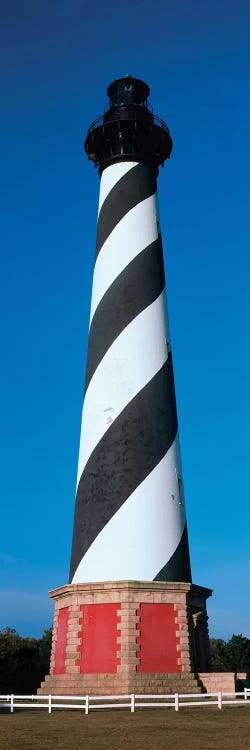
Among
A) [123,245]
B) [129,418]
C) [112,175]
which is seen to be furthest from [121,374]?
[112,175]

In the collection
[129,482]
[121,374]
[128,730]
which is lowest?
[128,730]

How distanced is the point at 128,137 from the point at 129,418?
10.3 m

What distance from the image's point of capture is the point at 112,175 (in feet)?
77.7

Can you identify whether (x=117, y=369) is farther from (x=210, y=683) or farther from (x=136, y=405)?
(x=210, y=683)

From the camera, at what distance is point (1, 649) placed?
30.0 meters

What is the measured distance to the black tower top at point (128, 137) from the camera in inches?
942

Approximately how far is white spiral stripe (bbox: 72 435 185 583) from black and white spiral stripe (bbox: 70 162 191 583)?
3cm

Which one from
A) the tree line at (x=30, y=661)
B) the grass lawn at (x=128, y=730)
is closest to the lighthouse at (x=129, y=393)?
the grass lawn at (x=128, y=730)

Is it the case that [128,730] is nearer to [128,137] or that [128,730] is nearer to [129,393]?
[129,393]

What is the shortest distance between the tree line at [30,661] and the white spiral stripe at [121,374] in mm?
12350

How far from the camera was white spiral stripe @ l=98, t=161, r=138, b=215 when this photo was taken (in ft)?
77.1

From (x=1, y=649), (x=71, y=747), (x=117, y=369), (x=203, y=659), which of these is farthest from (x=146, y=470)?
(x=1, y=649)

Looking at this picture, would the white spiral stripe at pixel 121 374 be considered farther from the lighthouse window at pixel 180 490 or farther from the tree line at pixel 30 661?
the tree line at pixel 30 661

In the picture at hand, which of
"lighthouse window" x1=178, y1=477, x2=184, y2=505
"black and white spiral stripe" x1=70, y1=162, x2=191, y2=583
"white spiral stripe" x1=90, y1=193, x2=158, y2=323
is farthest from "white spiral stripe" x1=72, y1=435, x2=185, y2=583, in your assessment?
"white spiral stripe" x1=90, y1=193, x2=158, y2=323
